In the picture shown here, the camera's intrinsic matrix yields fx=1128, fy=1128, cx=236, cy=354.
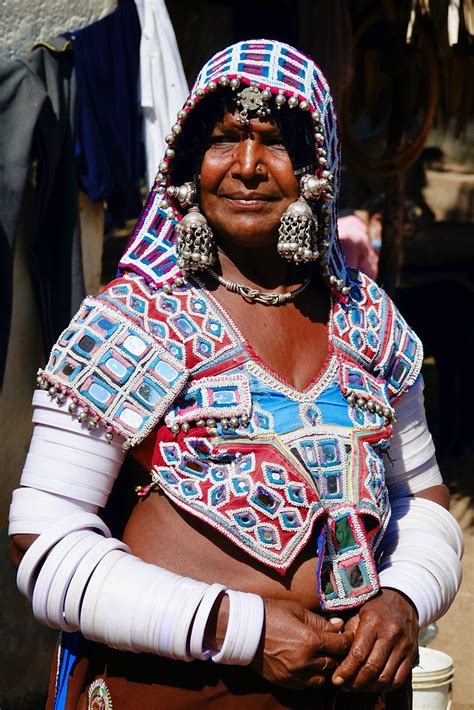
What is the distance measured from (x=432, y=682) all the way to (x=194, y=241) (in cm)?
259

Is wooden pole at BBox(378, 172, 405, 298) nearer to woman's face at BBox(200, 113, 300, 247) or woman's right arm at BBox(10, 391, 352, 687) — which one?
woman's face at BBox(200, 113, 300, 247)

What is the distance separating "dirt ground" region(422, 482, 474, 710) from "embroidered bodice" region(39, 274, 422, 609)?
2.96m

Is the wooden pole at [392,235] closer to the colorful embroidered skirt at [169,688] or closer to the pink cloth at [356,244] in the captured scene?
the pink cloth at [356,244]

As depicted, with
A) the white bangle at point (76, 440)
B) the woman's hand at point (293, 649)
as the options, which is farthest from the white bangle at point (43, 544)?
the woman's hand at point (293, 649)

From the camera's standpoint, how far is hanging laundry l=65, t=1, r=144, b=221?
13.6 ft

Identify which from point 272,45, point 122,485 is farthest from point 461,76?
point 122,485

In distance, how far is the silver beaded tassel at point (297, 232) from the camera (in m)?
2.43

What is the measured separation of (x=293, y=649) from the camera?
2205 mm

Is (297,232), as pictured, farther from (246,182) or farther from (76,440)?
(76,440)

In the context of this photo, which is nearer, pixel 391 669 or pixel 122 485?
pixel 391 669

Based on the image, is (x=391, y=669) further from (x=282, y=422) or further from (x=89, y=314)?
(x=89, y=314)

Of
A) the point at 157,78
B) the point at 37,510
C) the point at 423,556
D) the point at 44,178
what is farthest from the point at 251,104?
the point at 157,78

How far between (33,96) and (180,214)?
150 centimetres

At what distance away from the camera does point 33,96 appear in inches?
150
